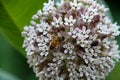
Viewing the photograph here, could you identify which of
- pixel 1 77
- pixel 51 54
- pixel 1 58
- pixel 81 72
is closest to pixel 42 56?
pixel 51 54

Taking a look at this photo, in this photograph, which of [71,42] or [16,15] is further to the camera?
[16,15]

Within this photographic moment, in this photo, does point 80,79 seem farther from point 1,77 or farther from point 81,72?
point 1,77

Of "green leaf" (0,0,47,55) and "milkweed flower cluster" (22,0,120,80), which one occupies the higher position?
"green leaf" (0,0,47,55)

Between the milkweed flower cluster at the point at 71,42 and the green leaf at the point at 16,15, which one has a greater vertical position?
the green leaf at the point at 16,15

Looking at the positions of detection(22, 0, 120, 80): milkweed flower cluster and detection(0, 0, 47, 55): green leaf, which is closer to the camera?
detection(22, 0, 120, 80): milkweed flower cluster

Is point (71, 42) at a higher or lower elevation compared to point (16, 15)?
lower
